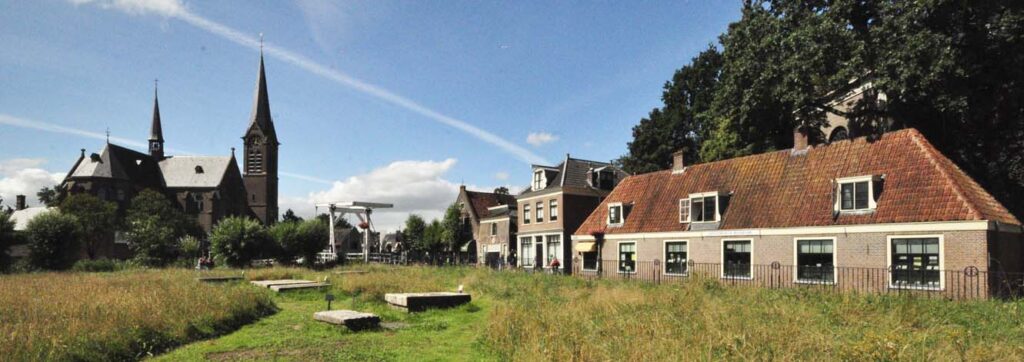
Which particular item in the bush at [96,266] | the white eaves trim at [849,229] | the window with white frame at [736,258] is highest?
the white eaves trim at [849,229]

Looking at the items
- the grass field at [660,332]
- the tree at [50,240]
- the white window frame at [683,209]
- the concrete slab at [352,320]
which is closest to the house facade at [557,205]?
the white window frame at [683,209]

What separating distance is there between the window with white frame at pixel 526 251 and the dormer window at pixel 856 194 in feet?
81.5

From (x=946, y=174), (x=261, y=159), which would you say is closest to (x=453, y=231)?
(x=946, y=174)

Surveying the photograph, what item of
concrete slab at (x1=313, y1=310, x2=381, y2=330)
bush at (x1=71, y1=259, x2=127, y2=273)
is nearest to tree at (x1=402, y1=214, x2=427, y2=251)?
bush at (x1=71, y1=259, x2=127, y2=273)

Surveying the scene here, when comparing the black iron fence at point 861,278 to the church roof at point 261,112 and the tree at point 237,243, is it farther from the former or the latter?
the church roof at point 261,112

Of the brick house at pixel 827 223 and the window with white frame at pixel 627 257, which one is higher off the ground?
the brick house at pixel 827 223

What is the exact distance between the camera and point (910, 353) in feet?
25.5

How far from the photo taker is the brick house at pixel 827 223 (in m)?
18.2

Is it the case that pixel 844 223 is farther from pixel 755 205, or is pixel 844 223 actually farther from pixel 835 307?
pixel 835 307

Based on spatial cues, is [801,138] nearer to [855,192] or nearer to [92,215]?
[855,192]

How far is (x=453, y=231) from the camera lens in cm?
5259

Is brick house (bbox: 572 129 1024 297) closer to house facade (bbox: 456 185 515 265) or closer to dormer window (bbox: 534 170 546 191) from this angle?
dormer window (bbox: 534 170 546 191)

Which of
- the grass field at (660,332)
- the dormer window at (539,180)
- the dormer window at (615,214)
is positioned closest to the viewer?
the grass field at (660,332)

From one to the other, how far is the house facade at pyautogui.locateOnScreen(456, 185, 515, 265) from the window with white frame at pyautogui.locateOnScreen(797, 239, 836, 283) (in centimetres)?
2735
